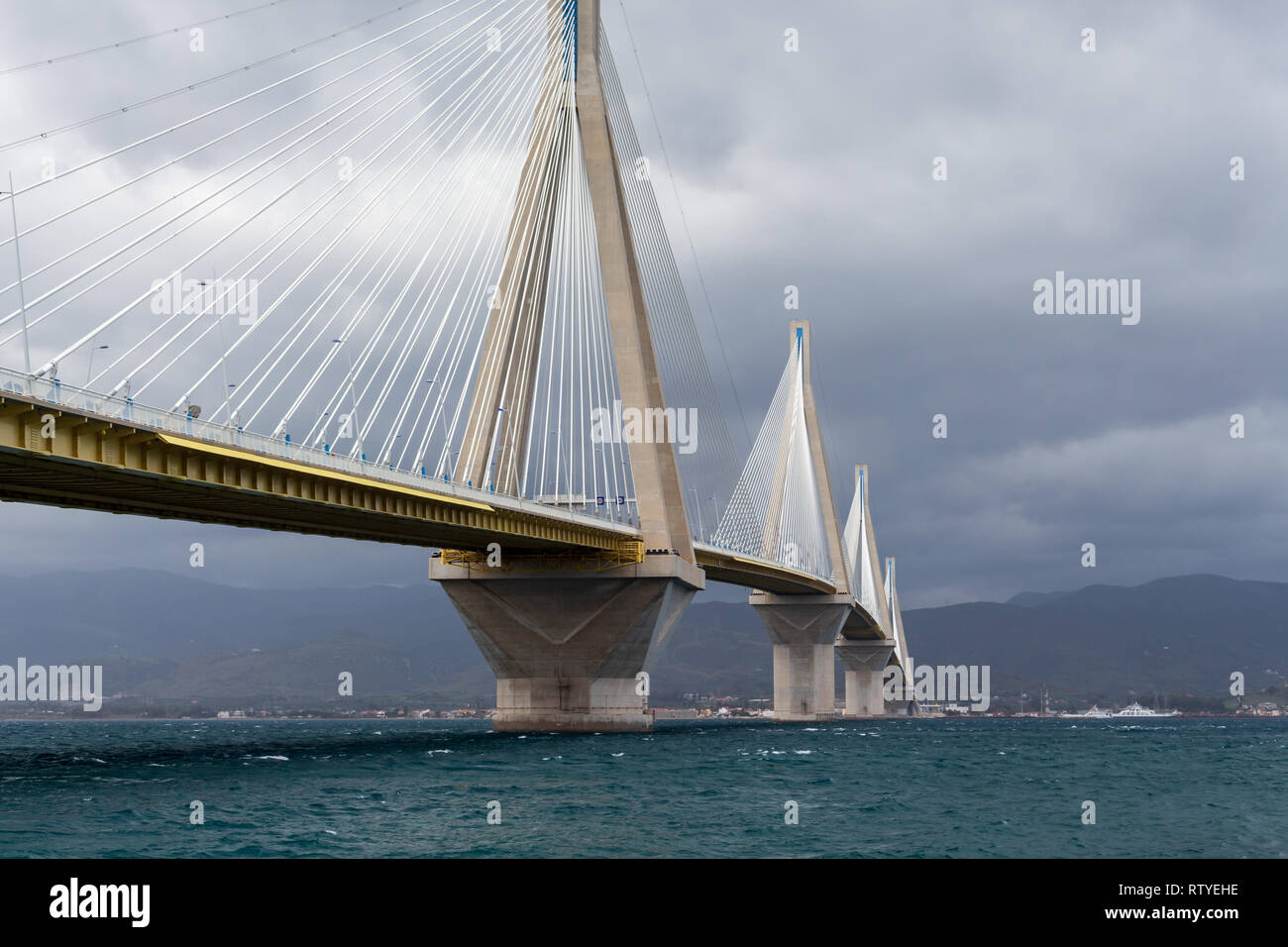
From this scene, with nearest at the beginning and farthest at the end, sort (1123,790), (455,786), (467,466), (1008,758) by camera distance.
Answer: (455,786)
(1123,790)
(467,466)
(1008,758)

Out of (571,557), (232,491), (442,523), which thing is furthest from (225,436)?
(571,557)

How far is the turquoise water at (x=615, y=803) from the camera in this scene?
23.9m

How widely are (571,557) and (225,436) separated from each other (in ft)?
89.2

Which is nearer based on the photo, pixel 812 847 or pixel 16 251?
pixel 812 847

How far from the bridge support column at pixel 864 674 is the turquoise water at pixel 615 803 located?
90881 mm

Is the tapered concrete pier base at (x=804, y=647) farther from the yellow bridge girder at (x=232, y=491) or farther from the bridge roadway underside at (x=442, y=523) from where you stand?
the yellow bridge girder at (x=232, y=491)

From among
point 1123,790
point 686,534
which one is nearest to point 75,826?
point 1123,790

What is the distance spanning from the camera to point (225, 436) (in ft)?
108

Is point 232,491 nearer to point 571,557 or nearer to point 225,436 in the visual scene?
point 225,436

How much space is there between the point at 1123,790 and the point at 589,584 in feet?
86.8

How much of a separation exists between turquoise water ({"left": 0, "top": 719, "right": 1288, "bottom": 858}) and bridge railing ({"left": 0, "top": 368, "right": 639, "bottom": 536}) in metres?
8.16
